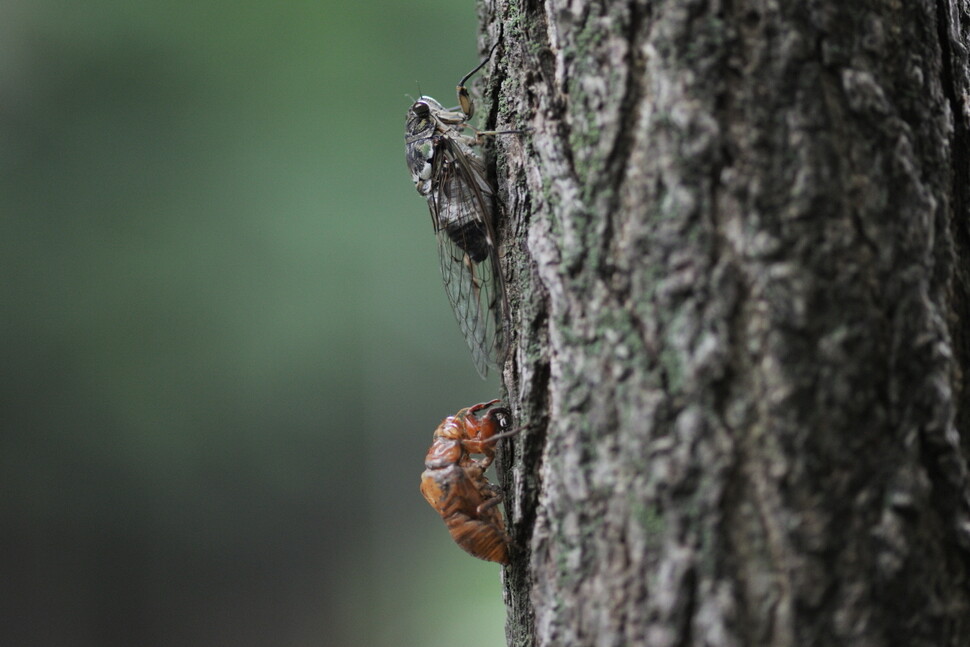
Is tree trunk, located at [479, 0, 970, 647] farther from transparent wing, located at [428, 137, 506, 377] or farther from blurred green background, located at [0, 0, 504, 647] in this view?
blurred green background, located at [0, 0, 504, 647]

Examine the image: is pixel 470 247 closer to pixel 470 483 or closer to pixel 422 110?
pixel 422 110

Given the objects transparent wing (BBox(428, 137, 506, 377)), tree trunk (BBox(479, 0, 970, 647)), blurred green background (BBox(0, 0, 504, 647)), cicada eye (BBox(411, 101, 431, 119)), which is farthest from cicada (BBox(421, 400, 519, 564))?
blurred green background (BBox(0, 0, 504, 647))

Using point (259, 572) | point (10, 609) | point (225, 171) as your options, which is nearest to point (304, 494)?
point (259, 572)

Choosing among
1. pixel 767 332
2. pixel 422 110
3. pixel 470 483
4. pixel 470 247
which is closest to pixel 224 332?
pixel 422 110

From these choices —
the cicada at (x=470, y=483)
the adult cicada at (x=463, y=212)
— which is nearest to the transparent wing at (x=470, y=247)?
the adult cicada at (x=463, y=212)

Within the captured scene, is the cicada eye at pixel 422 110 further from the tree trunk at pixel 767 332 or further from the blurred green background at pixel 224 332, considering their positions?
the blurred green background at pixel 224 332

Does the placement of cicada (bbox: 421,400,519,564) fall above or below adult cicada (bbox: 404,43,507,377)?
below

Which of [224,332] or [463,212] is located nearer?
[463,212]
